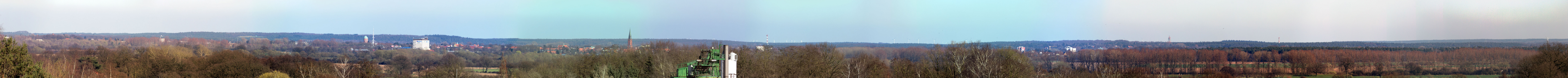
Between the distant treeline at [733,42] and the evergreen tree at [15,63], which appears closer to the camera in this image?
the evergreen tree at [15,63]

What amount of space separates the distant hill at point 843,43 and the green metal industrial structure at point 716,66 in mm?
21490

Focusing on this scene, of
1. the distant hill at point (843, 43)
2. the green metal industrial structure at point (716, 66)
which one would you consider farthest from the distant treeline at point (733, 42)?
the green metal industrial structure at point (716, 66)

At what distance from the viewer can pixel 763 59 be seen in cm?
3406

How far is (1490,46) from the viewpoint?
264 ft

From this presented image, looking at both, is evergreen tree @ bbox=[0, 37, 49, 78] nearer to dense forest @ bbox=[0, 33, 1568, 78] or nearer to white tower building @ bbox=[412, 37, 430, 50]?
dense forest @ bbox=[0, 33, 1568, 78]

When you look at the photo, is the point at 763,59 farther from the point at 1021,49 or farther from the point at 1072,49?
the point at 1072,49

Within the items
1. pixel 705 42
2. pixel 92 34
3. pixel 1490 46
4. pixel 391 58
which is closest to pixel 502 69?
pixel 705 42

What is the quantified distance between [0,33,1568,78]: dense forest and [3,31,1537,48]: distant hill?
44cm

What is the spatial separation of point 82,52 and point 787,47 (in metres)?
56.0

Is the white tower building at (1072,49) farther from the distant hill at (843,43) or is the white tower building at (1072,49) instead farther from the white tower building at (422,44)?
the white tower building at (422,44)

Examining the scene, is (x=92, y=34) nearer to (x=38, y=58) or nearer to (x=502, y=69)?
(x=38, y=58)

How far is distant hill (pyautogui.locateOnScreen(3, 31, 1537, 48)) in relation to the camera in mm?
63500

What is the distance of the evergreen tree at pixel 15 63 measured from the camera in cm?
2638

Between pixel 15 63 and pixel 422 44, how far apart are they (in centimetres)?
8120
